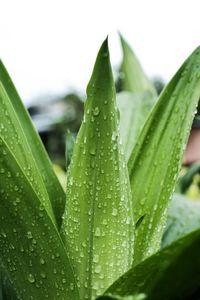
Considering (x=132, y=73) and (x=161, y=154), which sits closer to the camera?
(x=161, y=154)

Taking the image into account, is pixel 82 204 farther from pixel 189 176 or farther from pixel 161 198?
pixel 189 176

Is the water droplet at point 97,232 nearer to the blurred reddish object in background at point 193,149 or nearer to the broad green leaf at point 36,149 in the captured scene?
the broad green leaf at point 36,149

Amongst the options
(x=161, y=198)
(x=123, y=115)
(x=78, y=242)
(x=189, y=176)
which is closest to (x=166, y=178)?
(x=161, y=198)

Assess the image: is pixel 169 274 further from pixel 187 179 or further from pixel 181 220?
pixel 187 179

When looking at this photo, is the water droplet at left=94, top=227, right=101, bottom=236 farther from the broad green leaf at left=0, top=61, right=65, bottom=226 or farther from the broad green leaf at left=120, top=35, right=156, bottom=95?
the broad green leaf at left=120, top=35, right=156, bottom=95

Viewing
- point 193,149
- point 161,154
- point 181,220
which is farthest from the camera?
point 193,149

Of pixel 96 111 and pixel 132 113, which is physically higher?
pixel 96 111

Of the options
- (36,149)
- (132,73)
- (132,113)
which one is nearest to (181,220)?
(132,113)

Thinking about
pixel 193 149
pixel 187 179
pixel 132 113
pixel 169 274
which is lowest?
pixel 193 149
